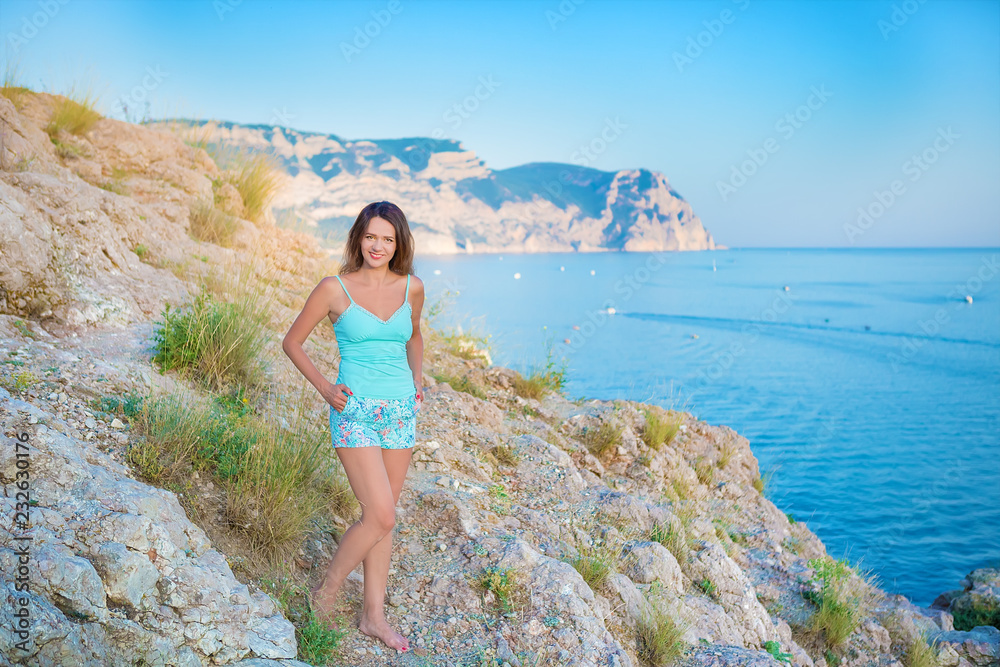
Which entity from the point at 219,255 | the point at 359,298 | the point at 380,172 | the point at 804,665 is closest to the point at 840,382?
the point at 804,665

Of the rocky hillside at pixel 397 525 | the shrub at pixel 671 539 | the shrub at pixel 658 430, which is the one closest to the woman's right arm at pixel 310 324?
the rocky hillside at pixel 397 525

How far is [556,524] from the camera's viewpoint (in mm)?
5121

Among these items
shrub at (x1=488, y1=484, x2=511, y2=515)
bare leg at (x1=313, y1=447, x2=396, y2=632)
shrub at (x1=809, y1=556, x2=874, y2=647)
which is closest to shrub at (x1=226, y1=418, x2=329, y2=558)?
bare leg at (x1=313, y1=447, x2=396, y2=632)

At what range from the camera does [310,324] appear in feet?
10.6

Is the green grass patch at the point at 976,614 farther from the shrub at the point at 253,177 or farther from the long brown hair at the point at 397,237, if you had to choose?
the shrub at the point at 253,177

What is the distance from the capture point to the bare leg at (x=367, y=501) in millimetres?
3055

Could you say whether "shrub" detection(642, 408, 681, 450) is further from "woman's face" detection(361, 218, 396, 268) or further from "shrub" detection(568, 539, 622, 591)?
"woman's face" detection(361, 218, 396, 268)

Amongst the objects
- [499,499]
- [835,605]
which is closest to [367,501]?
[499,499]

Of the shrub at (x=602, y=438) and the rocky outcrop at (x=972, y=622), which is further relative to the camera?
the shrub at (x=602, y=438)

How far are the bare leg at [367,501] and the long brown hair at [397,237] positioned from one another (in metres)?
1.04

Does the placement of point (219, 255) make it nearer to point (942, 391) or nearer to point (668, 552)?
point (668, 552)

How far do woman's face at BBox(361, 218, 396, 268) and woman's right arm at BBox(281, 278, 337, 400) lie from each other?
0.24 metres

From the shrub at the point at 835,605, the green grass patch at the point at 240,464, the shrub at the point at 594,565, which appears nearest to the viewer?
the green grass patch at the point at 240,464

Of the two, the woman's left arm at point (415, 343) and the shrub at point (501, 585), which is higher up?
the woman's left arm at point (415, 343)
